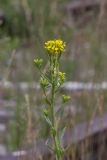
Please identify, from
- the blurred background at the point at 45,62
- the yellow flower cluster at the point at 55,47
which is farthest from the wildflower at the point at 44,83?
the blurred background at the point at 45,62

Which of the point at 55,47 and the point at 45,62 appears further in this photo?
the point at 45,62

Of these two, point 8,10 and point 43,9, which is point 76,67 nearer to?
point 43,9

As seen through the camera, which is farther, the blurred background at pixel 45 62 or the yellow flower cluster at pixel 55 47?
the blurred background at pixel 45 62

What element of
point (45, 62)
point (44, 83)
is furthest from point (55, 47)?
point (45, 62)

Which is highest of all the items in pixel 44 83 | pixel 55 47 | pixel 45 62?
pixel 45 62

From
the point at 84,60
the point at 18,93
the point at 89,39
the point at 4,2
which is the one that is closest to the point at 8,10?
the point at 4,2

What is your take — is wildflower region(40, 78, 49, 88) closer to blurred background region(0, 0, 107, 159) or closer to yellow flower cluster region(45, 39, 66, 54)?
yellow flower cluster region(45, 39, 66, 54)

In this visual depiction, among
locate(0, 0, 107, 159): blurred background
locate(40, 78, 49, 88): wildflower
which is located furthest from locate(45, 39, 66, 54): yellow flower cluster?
locate(0, 0, 107, 159): blurred background

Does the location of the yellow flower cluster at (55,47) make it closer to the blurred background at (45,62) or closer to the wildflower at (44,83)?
the wildflower at (44,83)

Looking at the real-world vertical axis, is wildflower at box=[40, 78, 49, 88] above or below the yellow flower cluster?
below

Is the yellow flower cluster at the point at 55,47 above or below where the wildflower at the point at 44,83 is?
above

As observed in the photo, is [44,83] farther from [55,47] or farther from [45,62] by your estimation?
[45,62]
